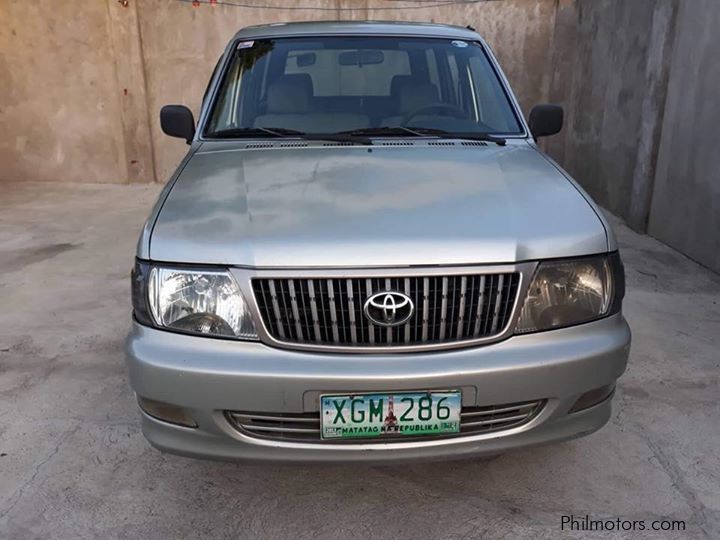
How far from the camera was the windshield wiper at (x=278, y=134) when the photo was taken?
2904 mm

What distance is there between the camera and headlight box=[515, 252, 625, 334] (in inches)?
79.1

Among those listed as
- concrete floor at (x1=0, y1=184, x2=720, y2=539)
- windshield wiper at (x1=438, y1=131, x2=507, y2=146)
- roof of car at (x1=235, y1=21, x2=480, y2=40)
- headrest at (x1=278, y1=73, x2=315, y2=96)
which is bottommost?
concrete floor at (x1=0, y1=184, x2=720, y2=539)

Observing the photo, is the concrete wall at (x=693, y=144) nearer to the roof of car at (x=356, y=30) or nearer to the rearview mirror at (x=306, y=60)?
the roof of car at (x=356, y=30)

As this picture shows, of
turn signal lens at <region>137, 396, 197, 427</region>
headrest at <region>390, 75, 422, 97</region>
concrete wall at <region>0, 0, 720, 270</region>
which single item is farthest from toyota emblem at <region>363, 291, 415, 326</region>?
concrete wall at <region>0, 0, 720, 270</region>

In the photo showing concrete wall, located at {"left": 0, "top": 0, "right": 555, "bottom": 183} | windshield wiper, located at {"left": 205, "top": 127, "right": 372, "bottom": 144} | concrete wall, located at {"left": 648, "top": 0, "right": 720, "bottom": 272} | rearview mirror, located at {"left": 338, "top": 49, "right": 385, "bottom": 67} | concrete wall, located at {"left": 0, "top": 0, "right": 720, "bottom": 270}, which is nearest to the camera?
windshield wiper, located at {"left": 205, "top": 127, "right": 372, "bottom": 144}

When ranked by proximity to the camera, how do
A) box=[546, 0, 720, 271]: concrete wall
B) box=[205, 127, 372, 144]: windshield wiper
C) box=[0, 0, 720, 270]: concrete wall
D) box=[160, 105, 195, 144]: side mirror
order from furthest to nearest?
box=[0, 0, 720, 270]: concrete wall, box=[546, 0, 720, 271]: concrete wall, box=[160, 105, 195, 144]: side mirror, box=[205, 127, 372, 144]: windshield wiper

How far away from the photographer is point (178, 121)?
347cm

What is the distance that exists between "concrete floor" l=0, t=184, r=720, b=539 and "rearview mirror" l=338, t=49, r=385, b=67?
2.07 meters

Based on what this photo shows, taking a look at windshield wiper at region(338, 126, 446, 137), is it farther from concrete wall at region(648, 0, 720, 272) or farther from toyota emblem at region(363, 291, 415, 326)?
concrete wall at region(648, 0, 720, 272)

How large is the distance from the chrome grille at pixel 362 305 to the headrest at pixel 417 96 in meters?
1.49

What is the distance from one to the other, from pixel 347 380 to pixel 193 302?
1.84ft

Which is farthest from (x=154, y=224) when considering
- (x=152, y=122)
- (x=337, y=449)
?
(x=152, y=122)

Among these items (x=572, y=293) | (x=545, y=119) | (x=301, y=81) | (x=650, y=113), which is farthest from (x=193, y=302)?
(x=650, y=113)

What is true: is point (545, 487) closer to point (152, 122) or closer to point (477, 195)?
point (477, 195)
